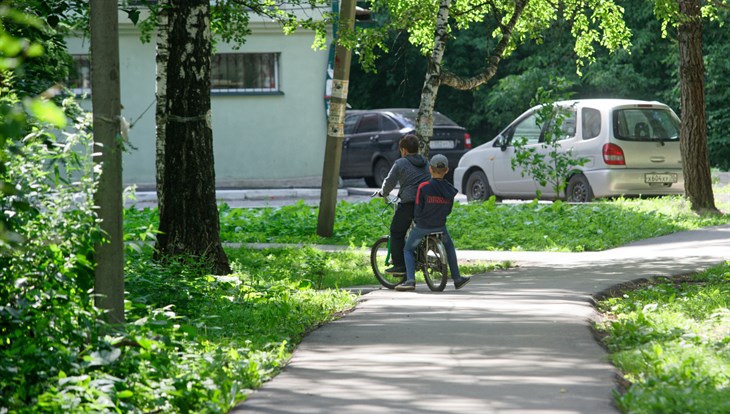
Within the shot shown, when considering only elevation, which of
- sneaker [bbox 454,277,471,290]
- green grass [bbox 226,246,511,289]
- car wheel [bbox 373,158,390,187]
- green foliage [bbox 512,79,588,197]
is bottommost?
car wheel [bbox 373,158,390,187]

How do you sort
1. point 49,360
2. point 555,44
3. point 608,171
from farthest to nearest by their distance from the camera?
1. point 555,44
2. point 608,171
3. point 49,360

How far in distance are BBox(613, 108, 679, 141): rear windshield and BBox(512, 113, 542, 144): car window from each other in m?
1.67

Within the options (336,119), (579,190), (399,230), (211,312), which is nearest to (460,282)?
(399,230)

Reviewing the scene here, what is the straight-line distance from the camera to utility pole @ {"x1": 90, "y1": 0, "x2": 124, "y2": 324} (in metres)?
6.11

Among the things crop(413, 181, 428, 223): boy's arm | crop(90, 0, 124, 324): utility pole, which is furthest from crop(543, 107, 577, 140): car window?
crop(90, 0, 124, 324): utility pole

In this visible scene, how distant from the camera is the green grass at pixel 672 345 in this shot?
552 centimetres

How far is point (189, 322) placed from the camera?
26.5ft

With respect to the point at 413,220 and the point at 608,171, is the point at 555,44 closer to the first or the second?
the point at 608,171

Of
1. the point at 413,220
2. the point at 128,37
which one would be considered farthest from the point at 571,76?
the point at 413,220

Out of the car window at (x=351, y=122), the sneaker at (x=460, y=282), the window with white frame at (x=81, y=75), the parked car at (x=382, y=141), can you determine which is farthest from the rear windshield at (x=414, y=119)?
the sneaker at (x=460, y=282)

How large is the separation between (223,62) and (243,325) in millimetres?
21389

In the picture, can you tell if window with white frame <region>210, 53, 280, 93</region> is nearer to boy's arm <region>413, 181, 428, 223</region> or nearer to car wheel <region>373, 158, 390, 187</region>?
car wheel <region>373, 158, 390, 187</region>

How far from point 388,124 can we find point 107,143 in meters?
20.7

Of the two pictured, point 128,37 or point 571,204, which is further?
point 128,37
